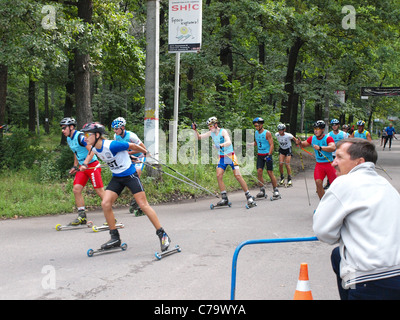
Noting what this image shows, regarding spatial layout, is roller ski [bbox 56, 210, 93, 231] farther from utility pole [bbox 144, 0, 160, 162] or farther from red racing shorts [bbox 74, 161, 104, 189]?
utility pole [bbox 144, 0, 160, 162]

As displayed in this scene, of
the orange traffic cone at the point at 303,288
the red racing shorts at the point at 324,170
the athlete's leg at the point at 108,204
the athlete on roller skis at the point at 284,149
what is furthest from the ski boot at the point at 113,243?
the athlete on roller skis at the point at 284,149

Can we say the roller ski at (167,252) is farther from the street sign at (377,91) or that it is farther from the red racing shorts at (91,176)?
the street sign at (377,91)

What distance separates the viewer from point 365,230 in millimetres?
2666

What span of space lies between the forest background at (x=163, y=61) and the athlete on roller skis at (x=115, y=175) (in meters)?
3.59

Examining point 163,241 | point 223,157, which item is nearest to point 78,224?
point 163,241

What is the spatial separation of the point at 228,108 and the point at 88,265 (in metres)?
12.9

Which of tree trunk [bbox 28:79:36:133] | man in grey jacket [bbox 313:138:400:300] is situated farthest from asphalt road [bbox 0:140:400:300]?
tree trunk [bbox 28:79:36:133]

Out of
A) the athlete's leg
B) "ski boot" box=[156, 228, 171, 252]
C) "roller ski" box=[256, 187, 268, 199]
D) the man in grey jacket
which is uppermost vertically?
the man in grey jacket

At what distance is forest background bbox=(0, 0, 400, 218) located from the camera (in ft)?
36.1

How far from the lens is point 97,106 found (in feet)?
118

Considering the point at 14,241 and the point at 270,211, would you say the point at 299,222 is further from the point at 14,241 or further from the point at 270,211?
the point at 14,241

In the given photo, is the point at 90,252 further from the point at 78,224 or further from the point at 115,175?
the point at 78,224

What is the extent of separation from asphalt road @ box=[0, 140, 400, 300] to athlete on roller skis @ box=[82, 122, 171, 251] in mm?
450
